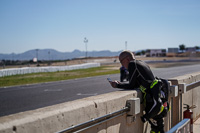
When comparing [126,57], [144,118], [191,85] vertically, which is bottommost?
[144,118]

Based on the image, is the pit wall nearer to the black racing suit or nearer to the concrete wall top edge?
the black racing suit

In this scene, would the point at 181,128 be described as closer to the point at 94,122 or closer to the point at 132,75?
the point at 132,75

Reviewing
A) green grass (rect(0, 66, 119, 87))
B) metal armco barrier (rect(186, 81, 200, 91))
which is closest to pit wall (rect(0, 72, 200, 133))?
metal armco barrier (rect(186, 81, 200, 91))

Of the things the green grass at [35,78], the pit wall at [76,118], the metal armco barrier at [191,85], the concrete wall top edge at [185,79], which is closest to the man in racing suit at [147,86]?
the pit wall at [76,118]

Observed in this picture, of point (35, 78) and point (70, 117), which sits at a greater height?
point (70, 117)

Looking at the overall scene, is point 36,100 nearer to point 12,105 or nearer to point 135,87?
point 12,105

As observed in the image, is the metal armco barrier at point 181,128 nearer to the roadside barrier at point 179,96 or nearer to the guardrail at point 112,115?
the guardrail at point 112,115

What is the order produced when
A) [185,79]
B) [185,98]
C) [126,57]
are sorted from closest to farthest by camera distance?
[126,57] → [185,79] → [185,98]

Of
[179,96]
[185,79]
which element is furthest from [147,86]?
[185,79]

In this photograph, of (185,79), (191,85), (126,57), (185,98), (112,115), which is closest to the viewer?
(112,115)

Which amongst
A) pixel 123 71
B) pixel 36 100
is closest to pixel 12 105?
pixel 36 100

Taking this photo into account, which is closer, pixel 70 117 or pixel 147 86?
pixel 70 117

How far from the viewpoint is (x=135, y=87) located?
16.6ft

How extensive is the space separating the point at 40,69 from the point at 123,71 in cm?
2758
